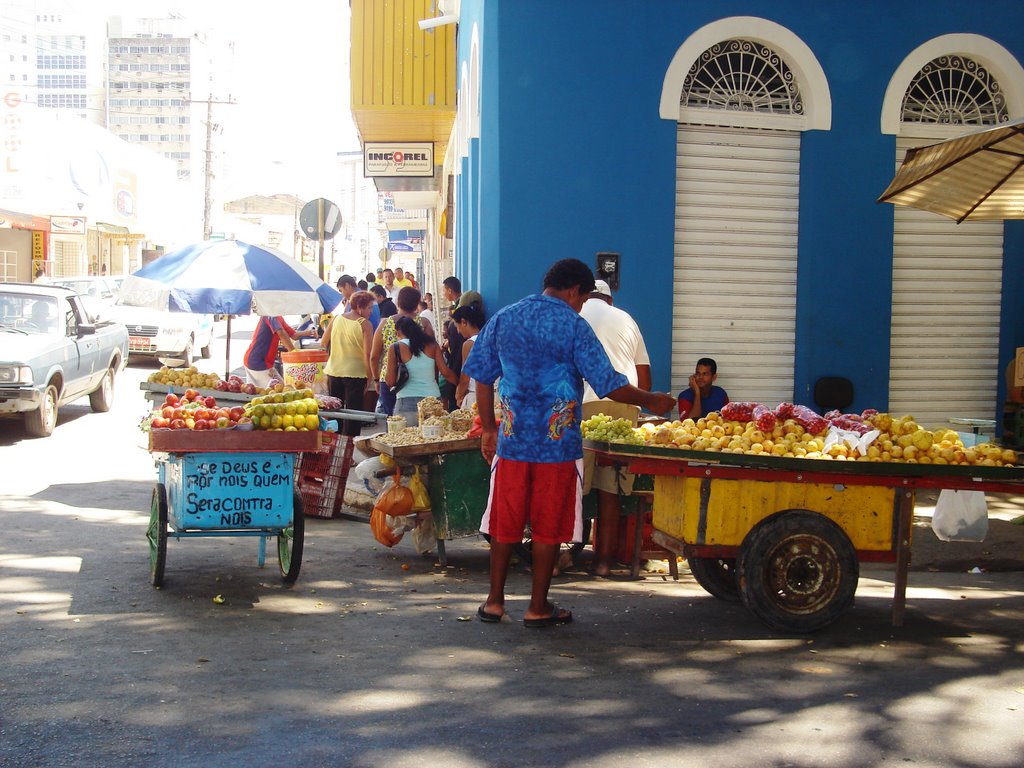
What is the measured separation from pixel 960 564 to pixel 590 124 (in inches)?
191

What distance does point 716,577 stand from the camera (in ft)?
22.8

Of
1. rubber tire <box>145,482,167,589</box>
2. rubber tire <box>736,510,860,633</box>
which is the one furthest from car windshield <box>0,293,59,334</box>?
rubber tire <box>736,510,860,633</box>

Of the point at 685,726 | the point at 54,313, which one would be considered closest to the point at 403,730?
the point at 685,726

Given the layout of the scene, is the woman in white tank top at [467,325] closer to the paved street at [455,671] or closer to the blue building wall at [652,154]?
the blue building wall at [652,154]

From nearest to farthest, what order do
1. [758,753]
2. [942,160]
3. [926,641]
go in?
[758,753] → [926,641] → [942,160]

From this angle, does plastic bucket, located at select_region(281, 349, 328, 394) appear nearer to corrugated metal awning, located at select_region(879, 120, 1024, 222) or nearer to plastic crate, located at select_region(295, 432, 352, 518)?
plastic crate, located at select_region(295, 432, 352, 518)

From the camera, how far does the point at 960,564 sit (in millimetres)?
8398

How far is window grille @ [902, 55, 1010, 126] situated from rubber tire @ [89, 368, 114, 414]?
11.6 meters

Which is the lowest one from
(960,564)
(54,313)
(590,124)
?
(960,564)

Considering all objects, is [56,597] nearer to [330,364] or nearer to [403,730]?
[403,730]

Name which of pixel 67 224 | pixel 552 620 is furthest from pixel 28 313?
pixel 67 224

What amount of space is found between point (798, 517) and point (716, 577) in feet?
3.20

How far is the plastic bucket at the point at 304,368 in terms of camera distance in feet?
47.0

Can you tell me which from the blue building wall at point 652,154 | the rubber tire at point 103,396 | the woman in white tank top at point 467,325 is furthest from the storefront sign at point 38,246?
the woman in white tank top at point 467,325
